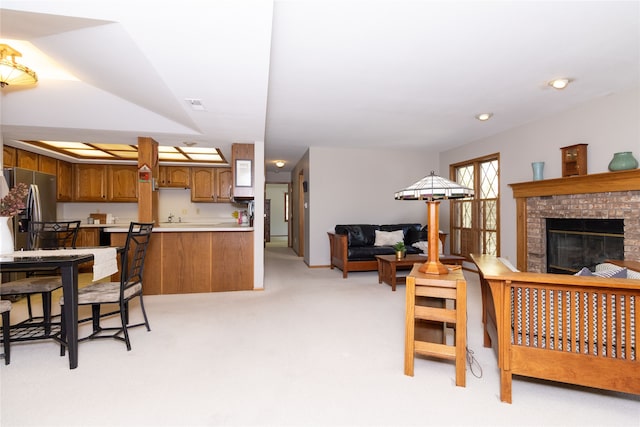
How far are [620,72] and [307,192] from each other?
16.0 feet

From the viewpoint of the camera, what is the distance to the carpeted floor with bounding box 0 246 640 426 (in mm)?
1674

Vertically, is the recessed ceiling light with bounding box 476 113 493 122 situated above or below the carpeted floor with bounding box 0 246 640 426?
above

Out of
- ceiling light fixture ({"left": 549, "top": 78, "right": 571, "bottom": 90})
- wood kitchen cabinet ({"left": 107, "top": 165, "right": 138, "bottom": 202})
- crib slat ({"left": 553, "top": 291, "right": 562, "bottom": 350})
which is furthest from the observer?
wood kitchen cabinet ({"left": 107, "top": 165, "right": 138, "bottom": 202})

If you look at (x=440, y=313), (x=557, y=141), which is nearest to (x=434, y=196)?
(x=440, y=313)

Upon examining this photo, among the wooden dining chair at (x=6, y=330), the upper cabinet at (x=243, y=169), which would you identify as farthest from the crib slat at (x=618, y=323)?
the upper cabinet at (x=243, y=169)

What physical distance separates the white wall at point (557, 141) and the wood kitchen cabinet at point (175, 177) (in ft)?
17.9

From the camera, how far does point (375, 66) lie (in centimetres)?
276

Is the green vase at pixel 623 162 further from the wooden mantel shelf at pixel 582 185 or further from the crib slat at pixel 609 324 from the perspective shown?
the crib slat at pixel 609 324

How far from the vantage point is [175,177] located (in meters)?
6.61

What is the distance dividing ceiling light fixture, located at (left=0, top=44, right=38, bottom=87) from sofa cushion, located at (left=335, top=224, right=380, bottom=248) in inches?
173

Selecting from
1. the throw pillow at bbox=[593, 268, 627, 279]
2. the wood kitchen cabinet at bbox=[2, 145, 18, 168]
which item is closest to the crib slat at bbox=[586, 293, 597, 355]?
the throw pillow at bbox=[593, 268, 627, 279]

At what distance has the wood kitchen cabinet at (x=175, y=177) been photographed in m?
6.57

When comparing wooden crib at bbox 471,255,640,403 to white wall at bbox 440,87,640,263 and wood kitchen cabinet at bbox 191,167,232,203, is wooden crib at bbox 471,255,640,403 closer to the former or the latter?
white wall at bbox 440,87,640,263

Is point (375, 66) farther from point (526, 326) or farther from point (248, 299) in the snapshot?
point (248, 299)
